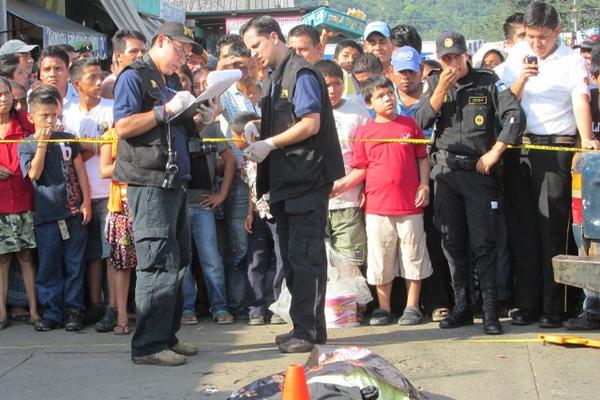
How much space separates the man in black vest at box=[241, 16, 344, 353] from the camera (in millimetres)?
6609

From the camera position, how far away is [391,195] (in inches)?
297

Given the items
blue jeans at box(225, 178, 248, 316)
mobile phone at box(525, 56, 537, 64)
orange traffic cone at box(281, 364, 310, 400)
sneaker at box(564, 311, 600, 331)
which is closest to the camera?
orange traffic cone at box(281, 364, 310, 400)

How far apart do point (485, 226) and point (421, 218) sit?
60 cm

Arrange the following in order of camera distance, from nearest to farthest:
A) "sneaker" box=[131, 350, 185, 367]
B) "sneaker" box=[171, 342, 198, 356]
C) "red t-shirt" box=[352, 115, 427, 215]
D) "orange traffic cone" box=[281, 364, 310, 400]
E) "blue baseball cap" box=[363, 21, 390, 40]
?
1. "orange traffic cone" box=[281, 364, 310, 400]
2. "sneaker" box=[131, 350, 185, 367]
3. "sneaker" box=[171, 342, 198, 356]
4. "red t-shirt" box=[352, 115, 427, 215]
5. "blue baseball cap" box=[363, 21, 390, 40]

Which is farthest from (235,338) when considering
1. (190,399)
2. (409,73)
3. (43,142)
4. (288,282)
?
(409,73)

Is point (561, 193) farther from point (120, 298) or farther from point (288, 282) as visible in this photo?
point (120, 298)

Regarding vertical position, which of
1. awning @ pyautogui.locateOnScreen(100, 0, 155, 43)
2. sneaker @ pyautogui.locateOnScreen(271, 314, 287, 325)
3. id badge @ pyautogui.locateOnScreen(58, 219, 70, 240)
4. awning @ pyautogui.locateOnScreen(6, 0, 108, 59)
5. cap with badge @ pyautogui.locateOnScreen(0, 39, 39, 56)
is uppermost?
awning @ pyautogui.locateOnScreen(100, 0, 155, 43)

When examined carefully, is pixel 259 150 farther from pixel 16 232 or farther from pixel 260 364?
pixel 16 232

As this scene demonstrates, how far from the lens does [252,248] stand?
796 cm

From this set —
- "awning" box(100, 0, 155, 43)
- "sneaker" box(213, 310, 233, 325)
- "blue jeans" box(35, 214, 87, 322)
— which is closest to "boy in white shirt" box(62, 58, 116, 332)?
"blue jeans" box(35, 214, 87, 322)

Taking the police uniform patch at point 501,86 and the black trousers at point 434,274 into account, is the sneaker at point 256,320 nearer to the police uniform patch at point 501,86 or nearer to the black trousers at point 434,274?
the black trousers at point 434,274

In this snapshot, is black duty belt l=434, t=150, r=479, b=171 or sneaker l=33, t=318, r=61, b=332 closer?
black duty belt l=434, t=150, r=479, b=171

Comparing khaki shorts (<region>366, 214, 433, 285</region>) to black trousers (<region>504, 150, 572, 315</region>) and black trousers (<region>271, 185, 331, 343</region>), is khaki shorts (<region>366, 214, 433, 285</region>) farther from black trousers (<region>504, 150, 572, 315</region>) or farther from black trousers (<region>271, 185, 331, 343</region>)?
black trousers (<region>271, 185, 331, 343</region>)

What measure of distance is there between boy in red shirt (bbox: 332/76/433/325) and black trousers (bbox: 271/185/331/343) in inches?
37.7
